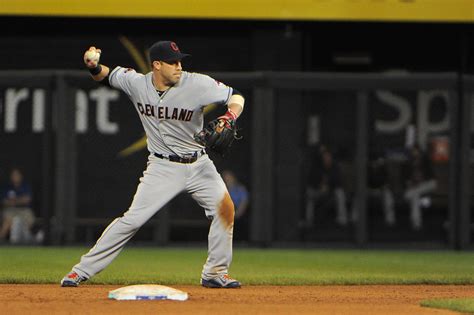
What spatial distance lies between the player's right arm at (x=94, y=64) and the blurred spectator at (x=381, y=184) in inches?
269

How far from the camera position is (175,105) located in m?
8.59

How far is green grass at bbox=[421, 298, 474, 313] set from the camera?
7934mm

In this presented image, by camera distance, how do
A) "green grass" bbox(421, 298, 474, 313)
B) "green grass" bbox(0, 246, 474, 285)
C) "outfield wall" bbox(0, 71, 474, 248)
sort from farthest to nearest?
"outfield wall" bbox(0, 71, 474, 248) < "green grass" bbox(0, 246, 474, 285) < "green grass" bbox(421, 298, 474, 313)

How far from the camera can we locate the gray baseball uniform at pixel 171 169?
8.59 meters

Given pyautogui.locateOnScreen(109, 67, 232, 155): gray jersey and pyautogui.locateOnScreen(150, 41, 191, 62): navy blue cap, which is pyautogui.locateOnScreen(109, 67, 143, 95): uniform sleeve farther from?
pyautogui.locateOnScreen(150, 41, 191, 62): navy blue cap

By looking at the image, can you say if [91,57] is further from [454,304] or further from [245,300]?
[454,304]

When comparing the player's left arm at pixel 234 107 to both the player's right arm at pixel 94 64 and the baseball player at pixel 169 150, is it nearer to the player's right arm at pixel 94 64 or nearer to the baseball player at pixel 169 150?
the baseball player at pixel 169 150

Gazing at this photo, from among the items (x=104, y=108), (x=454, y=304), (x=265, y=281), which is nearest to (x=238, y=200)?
(x=104, y=108)

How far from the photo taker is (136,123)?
A: 15633mm

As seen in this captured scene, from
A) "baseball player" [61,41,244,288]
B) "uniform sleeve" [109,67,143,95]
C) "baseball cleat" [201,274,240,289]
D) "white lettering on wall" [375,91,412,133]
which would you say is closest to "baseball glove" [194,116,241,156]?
"baseball player" [61,41,244,288]

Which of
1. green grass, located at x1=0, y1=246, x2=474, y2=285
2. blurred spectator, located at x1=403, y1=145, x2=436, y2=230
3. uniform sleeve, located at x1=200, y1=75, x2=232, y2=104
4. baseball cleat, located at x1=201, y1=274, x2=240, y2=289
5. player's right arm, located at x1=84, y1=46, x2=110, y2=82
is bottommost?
green grass, located at x1=0, y1=246, x2=474, y2=285

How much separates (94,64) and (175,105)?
65 centimetres

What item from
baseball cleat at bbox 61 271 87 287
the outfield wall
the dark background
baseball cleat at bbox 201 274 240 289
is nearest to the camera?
baseball cleat at bbox 61 271 87 287

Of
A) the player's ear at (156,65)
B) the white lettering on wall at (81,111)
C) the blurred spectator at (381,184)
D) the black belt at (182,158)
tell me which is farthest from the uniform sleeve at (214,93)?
the white lettering on wall at (81,111)
